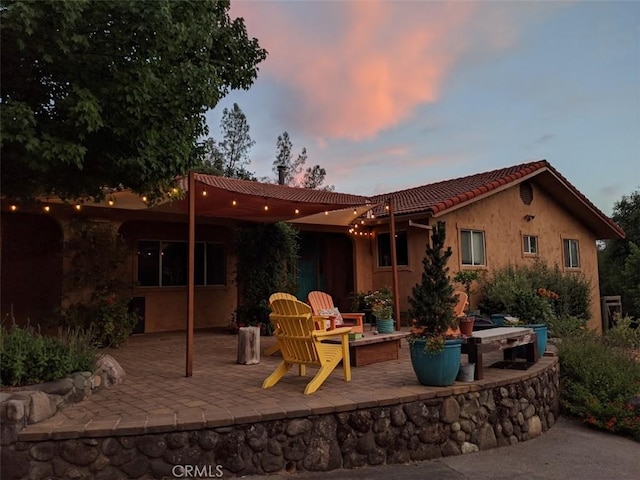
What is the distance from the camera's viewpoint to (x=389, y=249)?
40.3 ft

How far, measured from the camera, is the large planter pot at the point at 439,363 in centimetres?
459

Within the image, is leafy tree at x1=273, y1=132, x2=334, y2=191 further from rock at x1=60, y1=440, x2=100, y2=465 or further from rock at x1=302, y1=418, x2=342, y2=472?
rock at x1=60, y1=440, x2=100, y2=465

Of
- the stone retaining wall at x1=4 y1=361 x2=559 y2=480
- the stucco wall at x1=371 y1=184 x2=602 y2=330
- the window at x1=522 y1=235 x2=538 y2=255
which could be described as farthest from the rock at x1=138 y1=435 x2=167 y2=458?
the window at x1=522 y1=235 x2=538 y2=255

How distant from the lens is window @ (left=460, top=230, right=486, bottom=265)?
1195 centimetres

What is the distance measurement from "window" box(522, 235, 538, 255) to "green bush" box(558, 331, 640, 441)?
22.7 feet

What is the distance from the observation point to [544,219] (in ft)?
46.5

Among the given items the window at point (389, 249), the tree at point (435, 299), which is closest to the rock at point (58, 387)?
the tree at point (435, 299)

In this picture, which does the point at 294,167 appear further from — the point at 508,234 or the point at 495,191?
the point at 495,191

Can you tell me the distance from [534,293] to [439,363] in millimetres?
7181

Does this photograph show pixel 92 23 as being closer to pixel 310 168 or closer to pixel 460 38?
pixel 460 38

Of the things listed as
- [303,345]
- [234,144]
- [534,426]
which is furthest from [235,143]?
[534,426]

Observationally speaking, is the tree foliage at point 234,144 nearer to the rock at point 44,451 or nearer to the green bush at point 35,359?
the green bush at point 35,359

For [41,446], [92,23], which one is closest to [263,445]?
[41,446]

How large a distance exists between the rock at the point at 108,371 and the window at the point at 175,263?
15.4 feet
